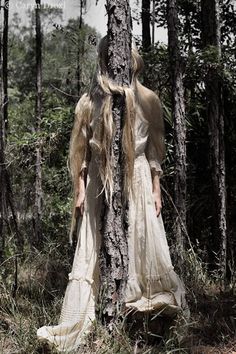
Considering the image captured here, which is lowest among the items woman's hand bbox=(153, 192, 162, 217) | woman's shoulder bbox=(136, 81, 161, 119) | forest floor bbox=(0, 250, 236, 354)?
forest floor bbox=(0, 250, 236, 354)

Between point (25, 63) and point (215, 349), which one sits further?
point (25, 63)

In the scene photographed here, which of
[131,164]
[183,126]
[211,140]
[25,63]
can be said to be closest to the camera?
[131,164]

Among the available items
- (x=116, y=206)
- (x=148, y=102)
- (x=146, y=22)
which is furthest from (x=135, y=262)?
(x=146, y=22)

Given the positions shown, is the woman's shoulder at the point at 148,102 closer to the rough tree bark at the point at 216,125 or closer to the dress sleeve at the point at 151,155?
the dress sleeve at the point at 151,155

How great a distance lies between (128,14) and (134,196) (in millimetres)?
1152

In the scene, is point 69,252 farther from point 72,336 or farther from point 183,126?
point 72,336

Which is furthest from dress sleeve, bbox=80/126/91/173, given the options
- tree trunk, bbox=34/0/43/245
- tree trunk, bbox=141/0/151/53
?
tree trunk, bbox=141/0/151/53

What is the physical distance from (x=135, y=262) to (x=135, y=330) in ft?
1.37

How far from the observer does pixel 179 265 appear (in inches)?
192

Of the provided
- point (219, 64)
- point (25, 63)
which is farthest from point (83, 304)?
point (25, 63)

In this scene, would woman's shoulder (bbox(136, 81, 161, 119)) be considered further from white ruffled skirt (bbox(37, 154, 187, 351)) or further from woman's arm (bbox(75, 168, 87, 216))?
woman's arm (bbox(75, 168, 87, 216))

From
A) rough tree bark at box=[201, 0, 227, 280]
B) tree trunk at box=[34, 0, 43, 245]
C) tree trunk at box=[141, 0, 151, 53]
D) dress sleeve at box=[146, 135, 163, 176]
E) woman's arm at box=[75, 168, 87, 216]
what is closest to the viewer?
woman's arm at box=[75, 168, 87, 216]

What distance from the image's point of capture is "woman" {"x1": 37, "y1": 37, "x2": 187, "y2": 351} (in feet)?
10.2

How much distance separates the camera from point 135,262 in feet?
10.7
